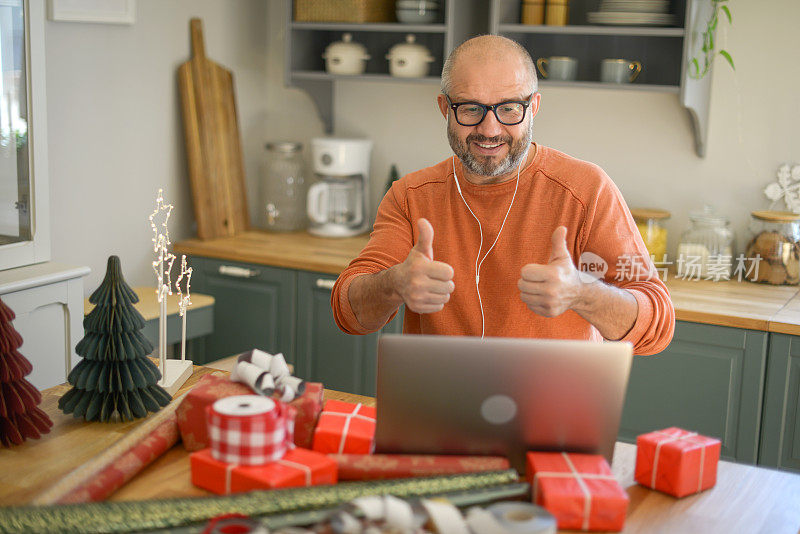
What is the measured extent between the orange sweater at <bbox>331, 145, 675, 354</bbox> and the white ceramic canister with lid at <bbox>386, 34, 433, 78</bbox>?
1470mm

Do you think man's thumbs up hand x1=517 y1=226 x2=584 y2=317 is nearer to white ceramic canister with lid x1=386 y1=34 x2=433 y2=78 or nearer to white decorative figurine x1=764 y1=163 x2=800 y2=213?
white decorative figurine x1=764 y1=163 x2=800 y2=213

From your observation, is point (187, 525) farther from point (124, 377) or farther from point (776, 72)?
point (776, 72)

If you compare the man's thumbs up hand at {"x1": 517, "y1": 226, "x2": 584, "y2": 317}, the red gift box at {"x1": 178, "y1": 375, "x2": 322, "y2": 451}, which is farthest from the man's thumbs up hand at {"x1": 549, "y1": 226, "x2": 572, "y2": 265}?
the red gift box at {"x1": 178, "y1": 375, "x2": 322, "y2": 451}

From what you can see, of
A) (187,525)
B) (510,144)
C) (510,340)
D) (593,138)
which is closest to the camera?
(187,525)

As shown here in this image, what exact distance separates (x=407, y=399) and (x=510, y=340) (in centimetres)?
17

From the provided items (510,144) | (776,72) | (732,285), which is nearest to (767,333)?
(732,285)

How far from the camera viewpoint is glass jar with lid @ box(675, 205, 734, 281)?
3.04m

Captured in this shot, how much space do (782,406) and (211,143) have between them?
2325 millimetres

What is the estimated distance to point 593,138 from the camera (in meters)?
3.34

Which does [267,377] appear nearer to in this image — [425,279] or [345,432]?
[345,432]

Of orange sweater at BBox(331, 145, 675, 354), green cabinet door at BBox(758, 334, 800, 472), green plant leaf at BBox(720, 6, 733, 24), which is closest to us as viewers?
orange sweater at BBox(331, 145, 675, 354)

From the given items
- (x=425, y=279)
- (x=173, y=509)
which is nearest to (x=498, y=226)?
(x=425, y=279)

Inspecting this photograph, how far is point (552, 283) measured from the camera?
1415 millimetres

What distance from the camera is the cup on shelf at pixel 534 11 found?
10.1 feet
